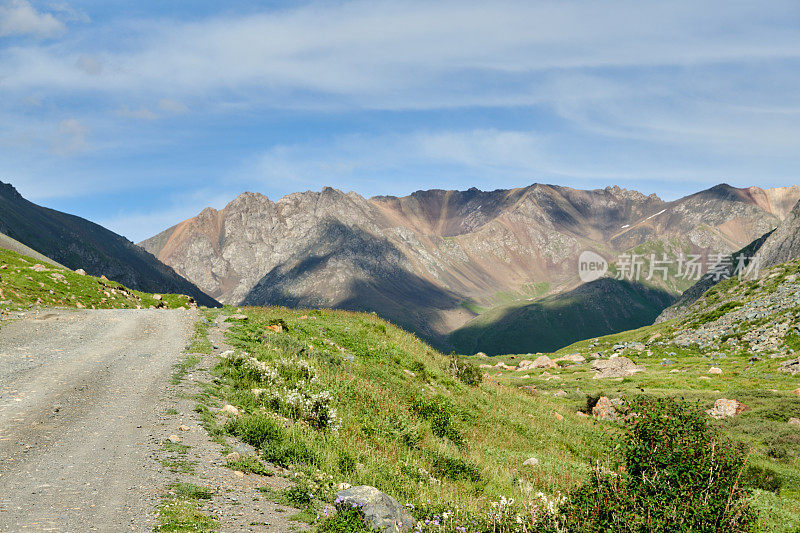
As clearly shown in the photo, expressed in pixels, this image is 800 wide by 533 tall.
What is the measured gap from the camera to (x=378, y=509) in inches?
331

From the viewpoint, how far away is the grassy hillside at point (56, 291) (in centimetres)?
3300

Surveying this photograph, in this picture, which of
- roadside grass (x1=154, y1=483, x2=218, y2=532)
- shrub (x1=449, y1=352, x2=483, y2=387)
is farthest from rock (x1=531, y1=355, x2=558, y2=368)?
roadside grass (x1=154, y1=483, x2=218, y2=532)

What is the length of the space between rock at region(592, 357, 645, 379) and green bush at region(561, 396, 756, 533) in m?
58.0

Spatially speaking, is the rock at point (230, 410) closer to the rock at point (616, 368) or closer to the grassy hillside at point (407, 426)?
the grassy hillside at point (407, 426)

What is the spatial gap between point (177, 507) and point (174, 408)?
19.1ft

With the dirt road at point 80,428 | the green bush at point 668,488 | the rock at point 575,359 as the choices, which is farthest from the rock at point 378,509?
the rock at point 575,359

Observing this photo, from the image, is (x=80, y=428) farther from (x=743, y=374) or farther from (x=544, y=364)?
(x=544, y=364)

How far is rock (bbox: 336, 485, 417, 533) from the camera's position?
26.9ft

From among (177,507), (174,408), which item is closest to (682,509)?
(177,507)

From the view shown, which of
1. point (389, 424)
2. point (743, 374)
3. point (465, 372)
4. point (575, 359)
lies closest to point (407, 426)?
point (389, 424)

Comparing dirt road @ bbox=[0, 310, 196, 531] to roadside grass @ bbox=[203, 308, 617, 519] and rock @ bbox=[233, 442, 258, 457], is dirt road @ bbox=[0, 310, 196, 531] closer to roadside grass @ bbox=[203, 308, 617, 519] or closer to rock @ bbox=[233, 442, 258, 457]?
rock @ bbox=[233, 442, 258, 457]

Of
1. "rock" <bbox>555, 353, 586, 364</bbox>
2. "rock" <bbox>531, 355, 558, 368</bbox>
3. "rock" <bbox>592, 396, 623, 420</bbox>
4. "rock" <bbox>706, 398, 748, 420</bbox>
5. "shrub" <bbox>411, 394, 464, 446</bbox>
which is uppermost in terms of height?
"shrub" <bbox>411, 394, 464, 446</bbox>

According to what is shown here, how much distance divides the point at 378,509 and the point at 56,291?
130ft

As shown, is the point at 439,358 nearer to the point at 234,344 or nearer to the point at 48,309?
the point at 234,344
